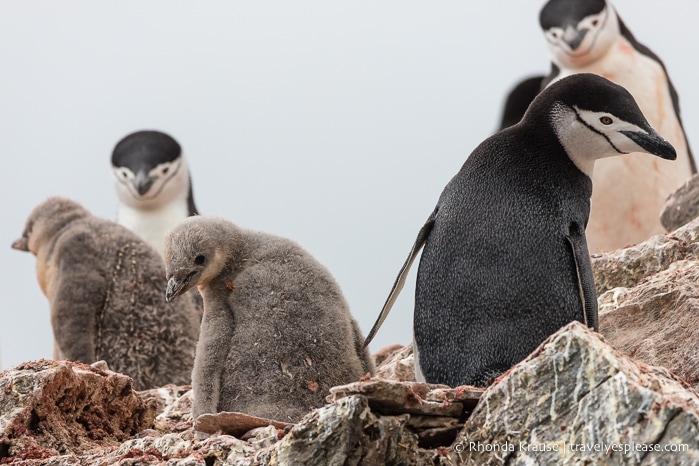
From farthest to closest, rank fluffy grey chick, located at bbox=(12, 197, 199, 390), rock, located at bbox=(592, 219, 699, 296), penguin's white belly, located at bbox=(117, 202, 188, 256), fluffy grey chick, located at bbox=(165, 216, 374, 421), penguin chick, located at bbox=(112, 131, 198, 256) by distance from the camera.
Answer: penguin's white belly, located at bbox=(117, 202, 188, 256)
penguin chick, located at bbox=(112, 131, 198, 256)
fluffy grey chick, located at bbox=(12, 197, 199, 390)
rock, located at bbox=(592, 219, 699, 296)
fluffy grey chick, located at bbox=(165, 216, 374, 421)

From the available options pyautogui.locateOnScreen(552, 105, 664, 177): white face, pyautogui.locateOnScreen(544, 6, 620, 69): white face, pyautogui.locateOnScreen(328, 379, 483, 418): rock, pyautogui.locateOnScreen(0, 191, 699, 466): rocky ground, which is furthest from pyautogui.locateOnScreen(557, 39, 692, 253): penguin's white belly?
pyautogui.locateOnScreen(328, 379, 483, 418): rock

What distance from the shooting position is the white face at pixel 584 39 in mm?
10633

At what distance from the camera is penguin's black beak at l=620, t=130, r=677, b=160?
519 centimetres

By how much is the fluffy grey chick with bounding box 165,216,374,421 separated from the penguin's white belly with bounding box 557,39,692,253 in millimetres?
5347

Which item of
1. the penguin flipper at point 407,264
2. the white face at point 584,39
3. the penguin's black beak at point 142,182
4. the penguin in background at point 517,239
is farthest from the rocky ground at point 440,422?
the penguin's black beak at point 142,182

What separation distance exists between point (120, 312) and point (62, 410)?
8.97 ft

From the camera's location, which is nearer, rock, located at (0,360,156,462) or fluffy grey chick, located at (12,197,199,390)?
rock, located at (0,360,156,462)

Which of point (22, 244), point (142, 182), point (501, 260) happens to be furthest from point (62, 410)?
point (142, 182)

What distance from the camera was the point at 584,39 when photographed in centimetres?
1062

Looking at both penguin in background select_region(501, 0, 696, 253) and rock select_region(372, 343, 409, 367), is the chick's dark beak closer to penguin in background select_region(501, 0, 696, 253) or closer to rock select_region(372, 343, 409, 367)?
rock select_region(372, 343, 409, 367)

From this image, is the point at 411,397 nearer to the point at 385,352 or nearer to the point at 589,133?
the point at 589,133

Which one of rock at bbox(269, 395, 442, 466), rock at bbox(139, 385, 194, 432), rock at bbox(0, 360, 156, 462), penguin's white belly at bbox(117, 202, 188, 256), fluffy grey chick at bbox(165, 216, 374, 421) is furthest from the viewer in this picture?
penguin's white belly at bbox(117, 202, 188, 256)

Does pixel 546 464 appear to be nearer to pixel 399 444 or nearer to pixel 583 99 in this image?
pixel 399 444

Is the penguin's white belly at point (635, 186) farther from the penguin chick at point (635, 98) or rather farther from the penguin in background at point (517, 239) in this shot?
the penguin in background at point (517, 239)
